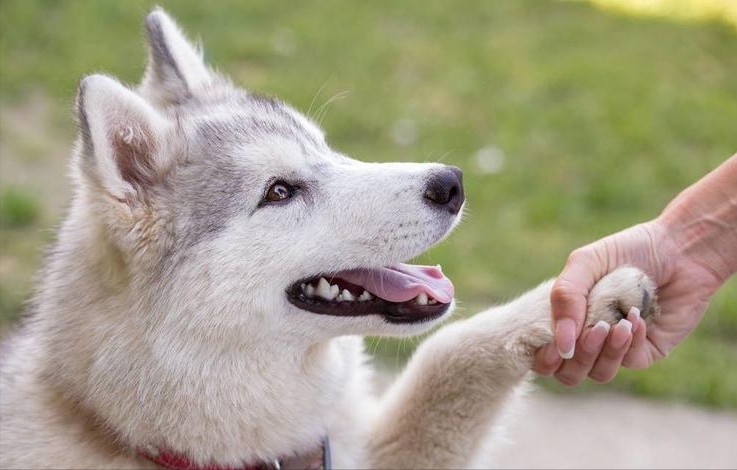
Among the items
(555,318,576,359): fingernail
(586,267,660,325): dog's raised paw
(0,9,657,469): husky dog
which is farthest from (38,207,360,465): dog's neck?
(586,267,660,325): dog's raised paw

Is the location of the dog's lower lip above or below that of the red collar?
above

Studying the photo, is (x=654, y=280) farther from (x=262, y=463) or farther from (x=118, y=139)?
(x=118, y=139)

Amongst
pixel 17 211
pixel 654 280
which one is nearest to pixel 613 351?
pixel 654 280

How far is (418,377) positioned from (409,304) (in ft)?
1.53

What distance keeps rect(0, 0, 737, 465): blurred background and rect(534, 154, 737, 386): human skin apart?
5.46ft

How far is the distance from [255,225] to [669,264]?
1330 millimetres

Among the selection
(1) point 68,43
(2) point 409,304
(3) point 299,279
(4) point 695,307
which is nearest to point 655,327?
(4) point 695,307

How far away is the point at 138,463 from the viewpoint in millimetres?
2932

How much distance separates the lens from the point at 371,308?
115 inches

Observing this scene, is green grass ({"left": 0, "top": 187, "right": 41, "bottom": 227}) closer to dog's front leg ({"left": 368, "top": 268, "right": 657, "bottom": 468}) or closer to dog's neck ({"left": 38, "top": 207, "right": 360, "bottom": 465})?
dog's neck ({"left": 38, "top": 207, "right": 360, "bottom": 465})

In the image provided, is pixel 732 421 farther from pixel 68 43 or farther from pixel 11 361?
pixel 68 43

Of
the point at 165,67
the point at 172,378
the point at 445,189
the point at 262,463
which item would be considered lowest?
the point at 262,463

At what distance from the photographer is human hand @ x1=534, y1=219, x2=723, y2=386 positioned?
9.58ft

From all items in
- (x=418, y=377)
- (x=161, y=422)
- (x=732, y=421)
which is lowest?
(x=732, y=421)
